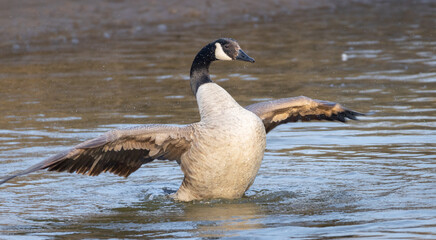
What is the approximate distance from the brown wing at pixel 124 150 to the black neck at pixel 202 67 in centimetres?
45

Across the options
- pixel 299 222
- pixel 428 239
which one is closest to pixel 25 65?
pixel 299 222

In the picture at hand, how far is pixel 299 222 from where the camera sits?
21.3ft

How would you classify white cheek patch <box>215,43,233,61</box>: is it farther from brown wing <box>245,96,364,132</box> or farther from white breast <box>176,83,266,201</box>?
brown wing <box>245,96,364,132</box>

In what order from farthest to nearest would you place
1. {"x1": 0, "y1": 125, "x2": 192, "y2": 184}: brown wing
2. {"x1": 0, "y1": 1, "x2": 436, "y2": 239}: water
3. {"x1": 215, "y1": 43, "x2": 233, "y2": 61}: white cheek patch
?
{"x1": 215, "y1": 43, "x2": 233, "y2": 61}: white cheek patch, {"x1": 0, "y1": 125, "x2": 192, "y2": 184}: brown wing, {"x1": 0, "y1": 1, "x2": 436, "y2": 239}: water

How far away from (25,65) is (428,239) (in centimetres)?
1170

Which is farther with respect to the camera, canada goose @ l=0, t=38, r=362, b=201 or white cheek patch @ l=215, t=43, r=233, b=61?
white cheek patch @ l=215, t=43, r=233, b=61

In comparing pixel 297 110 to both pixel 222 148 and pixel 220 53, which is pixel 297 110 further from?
pixel 222 148

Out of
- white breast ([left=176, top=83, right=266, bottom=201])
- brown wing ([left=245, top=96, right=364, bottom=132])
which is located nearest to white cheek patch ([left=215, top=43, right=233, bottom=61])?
white breast ([left=176, top=83, right=266, bottom=201])

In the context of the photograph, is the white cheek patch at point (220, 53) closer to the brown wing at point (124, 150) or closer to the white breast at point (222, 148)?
the white breast at point (222, 148)

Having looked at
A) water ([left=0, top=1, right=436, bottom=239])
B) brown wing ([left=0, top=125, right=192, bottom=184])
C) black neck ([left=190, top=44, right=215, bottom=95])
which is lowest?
water ([left=0, top=1, right=436, bottom=239])

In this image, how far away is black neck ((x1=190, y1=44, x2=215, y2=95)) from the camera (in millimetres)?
7559

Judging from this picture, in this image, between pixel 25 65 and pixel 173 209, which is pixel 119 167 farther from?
pixel 25 65

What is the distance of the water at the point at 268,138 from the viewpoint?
6.71 m

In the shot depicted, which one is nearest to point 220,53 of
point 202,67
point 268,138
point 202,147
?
point 202,67
